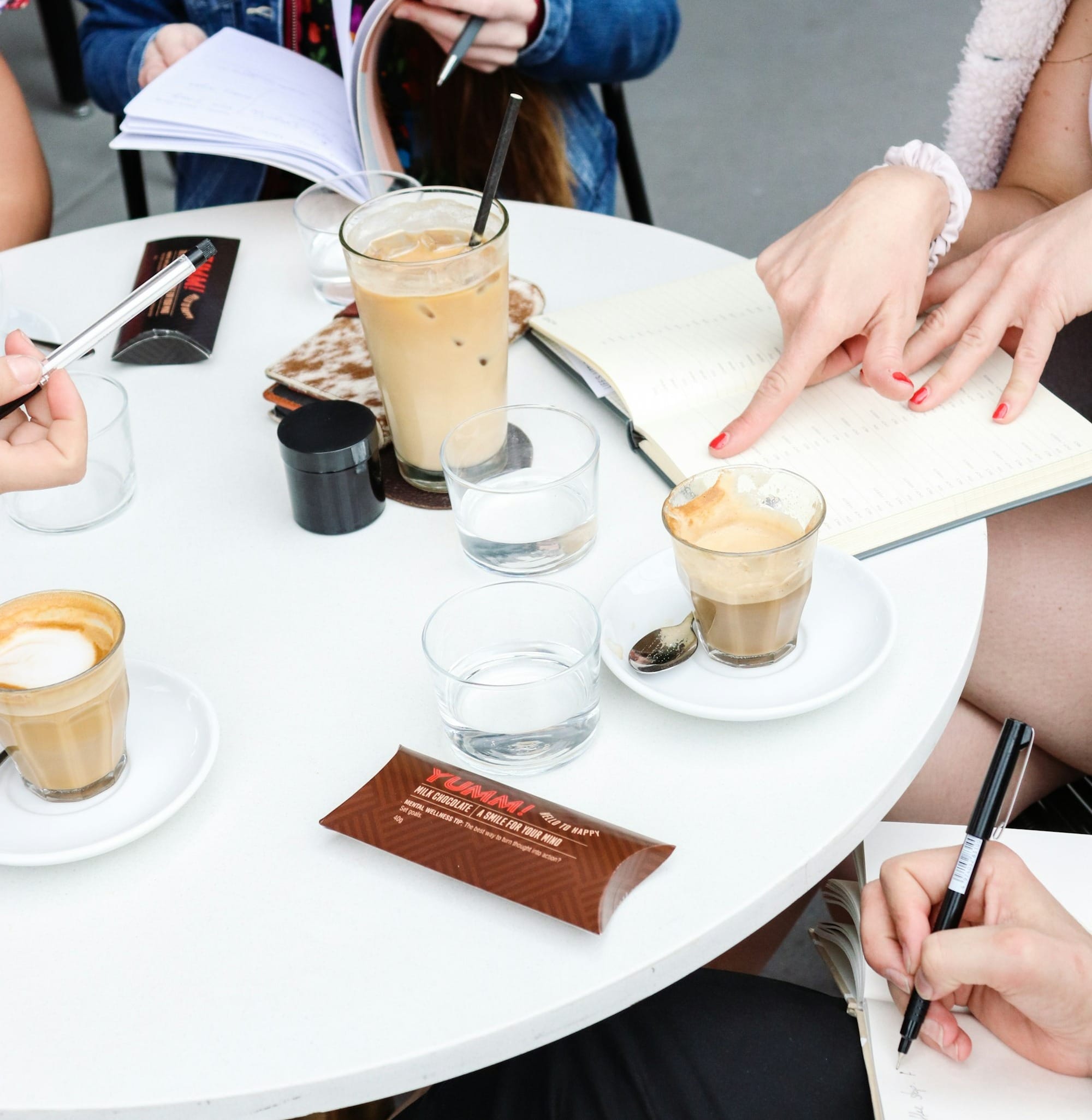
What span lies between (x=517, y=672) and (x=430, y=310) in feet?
0.93

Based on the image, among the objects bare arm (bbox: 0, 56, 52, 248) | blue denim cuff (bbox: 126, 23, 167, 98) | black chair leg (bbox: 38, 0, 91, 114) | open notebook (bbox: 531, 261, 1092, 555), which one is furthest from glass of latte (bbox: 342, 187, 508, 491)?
black chair leg (bbox: 38, 0, 91, 114)

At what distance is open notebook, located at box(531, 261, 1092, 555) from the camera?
0.87m

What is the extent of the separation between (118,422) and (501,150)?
0.37 m

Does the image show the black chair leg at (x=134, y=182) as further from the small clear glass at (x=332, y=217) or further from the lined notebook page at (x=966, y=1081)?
the lined notebook page at (x=966, y=1081)

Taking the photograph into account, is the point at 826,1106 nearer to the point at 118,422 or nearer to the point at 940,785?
the point at 940,785

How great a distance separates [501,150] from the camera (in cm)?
85

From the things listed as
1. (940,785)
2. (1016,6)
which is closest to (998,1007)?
(940,785)

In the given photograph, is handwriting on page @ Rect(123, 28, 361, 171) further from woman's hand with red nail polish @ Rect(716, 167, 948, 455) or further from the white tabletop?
woman's hand with red nail polish @ Rect(716, 167, 948, 455)

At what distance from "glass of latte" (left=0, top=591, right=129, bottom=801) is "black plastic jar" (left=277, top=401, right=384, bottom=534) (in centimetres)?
21

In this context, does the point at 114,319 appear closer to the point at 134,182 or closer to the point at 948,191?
the point at 948,191

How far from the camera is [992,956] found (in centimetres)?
65

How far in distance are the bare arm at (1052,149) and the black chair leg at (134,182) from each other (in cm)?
128

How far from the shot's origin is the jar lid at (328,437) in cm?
86

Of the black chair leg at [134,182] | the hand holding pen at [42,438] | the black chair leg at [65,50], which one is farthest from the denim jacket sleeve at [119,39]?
the black chair leg at [65,50]
